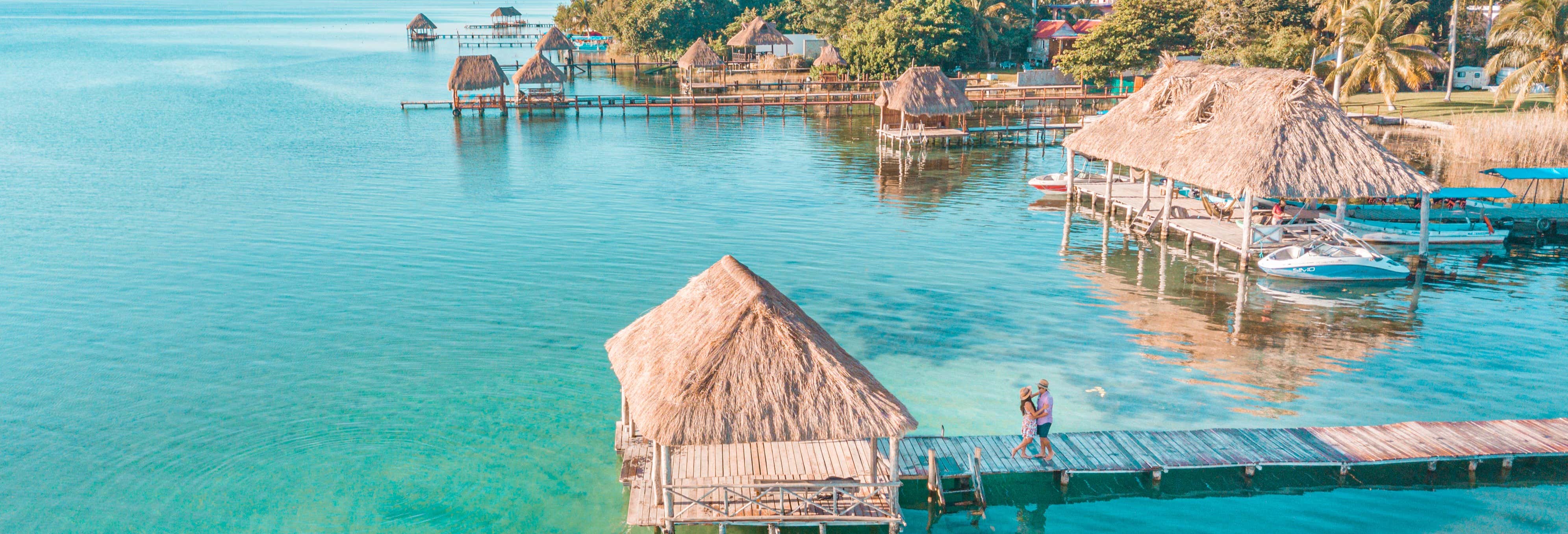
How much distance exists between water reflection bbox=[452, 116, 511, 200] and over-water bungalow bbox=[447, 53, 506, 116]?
81 centimetres

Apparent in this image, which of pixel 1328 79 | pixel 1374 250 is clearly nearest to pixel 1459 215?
pixel 1374 250

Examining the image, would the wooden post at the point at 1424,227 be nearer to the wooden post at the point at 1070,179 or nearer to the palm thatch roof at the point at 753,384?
the wooden post at the point at 1070,179

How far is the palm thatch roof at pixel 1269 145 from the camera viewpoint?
2495 cm

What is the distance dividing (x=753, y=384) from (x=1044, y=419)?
185 inches

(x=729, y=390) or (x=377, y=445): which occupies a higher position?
(x=729, y=390)

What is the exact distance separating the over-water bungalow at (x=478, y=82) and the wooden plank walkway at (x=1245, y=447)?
4716cm

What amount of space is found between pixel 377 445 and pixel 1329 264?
22.3 meters

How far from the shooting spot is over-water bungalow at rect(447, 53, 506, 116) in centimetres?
5728

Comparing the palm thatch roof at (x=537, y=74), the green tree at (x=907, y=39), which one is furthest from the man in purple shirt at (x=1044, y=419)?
the green tree at (x=907, y=39)

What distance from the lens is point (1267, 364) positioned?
20531 mm

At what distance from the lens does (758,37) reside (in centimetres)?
7406

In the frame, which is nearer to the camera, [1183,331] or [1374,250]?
[1183,331]

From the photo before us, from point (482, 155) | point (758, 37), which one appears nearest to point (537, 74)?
point (482, 155)

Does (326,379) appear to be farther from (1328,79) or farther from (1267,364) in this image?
(1328,79)
